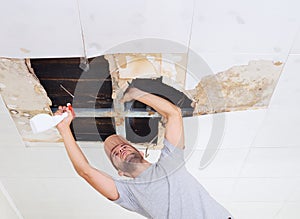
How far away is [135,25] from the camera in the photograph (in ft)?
4.11

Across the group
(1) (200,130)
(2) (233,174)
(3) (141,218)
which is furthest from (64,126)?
(3) (141,218)

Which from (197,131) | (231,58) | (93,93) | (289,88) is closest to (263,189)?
(197,131)

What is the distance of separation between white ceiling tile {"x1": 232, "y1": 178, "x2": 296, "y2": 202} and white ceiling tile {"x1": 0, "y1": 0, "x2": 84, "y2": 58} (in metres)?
1.30

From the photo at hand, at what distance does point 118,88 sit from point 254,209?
146 centimetres

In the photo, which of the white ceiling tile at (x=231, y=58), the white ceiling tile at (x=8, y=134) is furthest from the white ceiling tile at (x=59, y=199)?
the white ceiling tile at (x=231, y=58)

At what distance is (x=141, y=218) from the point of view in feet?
8.05

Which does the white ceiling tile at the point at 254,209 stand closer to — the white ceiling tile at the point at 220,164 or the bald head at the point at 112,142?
the white ceiling tile at the point at 220,164

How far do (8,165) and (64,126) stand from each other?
28.1 inches

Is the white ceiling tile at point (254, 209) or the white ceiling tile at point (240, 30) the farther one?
the white ceiling tile at point (254, 209)

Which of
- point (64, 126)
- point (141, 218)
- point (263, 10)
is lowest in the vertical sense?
point (141, 218)

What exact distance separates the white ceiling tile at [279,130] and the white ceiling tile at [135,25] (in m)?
0.59

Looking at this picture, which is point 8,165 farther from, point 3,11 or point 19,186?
point 3,11

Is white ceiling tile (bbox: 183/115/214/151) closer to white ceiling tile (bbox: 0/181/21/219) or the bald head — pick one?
the bald head

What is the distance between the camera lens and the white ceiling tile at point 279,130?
167 centimetres
